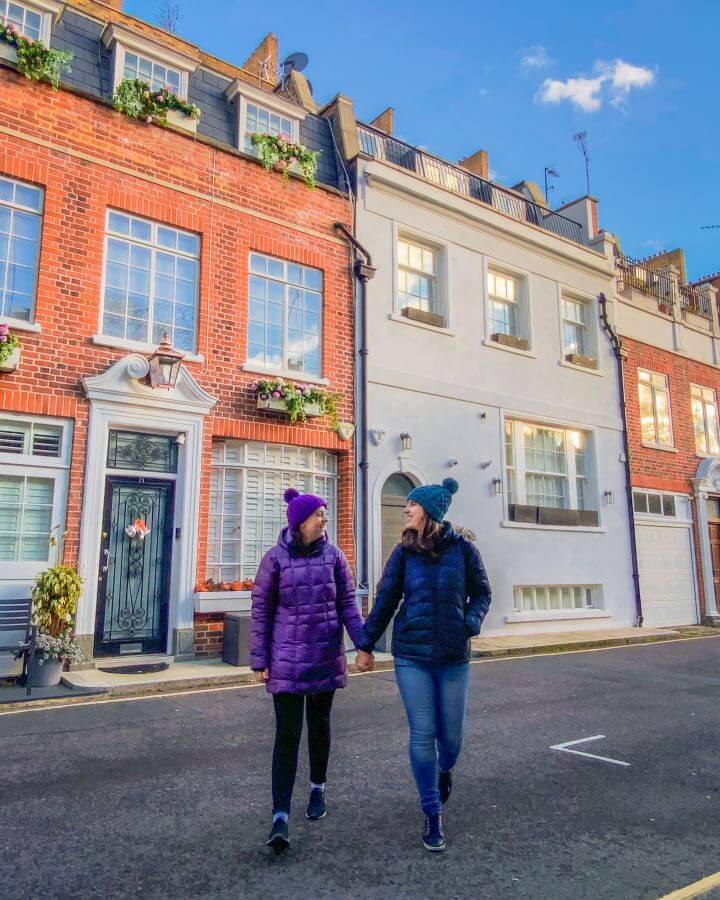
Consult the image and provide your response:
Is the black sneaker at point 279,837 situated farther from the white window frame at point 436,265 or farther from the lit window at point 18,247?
the white window frame at point 436,265

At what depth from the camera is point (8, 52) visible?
30.7 feet

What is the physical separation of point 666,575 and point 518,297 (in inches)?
303

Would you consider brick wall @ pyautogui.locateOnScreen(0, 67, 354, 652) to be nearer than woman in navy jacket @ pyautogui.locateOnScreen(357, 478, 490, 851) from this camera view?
No

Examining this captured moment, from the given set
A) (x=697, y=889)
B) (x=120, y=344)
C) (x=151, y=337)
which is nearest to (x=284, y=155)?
(x=151, y=337)

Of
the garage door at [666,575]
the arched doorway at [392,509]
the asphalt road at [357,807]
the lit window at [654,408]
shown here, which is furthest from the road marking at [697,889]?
the lit window at [654,408]

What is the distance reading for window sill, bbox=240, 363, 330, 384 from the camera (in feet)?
35.8

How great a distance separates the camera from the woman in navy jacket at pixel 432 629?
139 inches

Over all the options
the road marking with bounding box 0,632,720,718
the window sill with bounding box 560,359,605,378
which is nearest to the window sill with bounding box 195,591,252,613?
the road marking with bounding box 0,632,720,718

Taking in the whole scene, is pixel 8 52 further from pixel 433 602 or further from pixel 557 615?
pixel 557 615

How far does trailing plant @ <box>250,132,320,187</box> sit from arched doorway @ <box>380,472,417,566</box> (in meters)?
5.42

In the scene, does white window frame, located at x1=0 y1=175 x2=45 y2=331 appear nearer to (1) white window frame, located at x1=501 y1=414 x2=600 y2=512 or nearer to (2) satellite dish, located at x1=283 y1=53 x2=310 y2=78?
(2) satellite dish, located at x1=283 y1=53 x2=310 y2=78

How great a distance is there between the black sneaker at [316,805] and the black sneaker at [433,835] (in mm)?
654

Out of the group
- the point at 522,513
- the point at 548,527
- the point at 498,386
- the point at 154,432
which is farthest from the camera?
the point at 548,527

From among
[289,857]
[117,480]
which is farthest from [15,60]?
A: [289,857]
